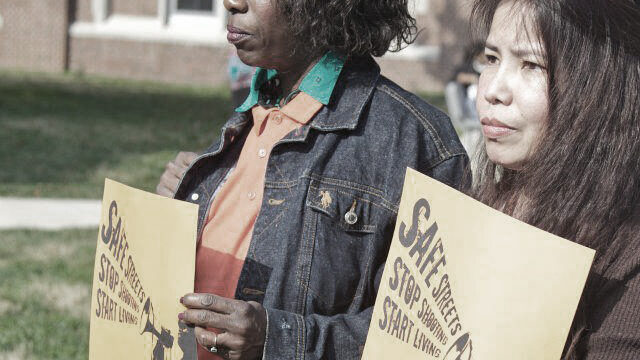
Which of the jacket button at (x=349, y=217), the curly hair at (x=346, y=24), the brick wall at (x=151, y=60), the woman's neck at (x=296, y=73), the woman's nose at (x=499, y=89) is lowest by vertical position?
the jacket button at (x=349, y=217)

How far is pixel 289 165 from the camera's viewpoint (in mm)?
2205

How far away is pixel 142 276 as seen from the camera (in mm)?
2141

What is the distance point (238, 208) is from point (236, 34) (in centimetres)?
41

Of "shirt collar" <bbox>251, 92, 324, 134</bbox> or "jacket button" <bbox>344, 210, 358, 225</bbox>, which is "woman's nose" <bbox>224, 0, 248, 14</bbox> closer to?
"shirt collar" <bbox>251, 92, 324, 134</bbox>

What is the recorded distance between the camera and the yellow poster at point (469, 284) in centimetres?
148

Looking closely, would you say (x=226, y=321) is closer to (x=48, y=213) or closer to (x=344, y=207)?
(x=344, y=207)

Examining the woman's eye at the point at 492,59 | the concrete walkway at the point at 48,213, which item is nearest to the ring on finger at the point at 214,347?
the woman's eye at the point at 492,59

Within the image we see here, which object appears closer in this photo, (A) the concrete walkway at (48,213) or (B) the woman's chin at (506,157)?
(B) the woman's chin at (506,157)

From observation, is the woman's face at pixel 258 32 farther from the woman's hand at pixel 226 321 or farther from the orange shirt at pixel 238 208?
the woman's hand at pixel 226 321

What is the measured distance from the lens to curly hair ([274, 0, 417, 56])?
88.0 inches

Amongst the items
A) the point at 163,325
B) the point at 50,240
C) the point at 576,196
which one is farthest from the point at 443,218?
the point at 50,240

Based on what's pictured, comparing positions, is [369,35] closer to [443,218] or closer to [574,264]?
[443,218]

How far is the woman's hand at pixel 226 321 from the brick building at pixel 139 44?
19009mm

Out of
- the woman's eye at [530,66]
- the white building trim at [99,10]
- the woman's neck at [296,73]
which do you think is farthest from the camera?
the white building trim at [99,10]
